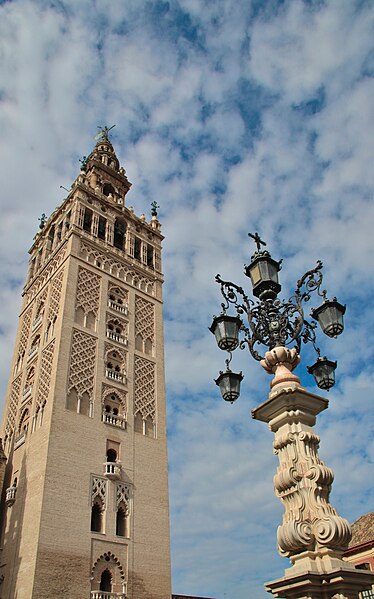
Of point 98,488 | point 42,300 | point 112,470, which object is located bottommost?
point 98,488

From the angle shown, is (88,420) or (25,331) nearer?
(88,420)

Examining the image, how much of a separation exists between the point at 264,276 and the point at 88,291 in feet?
54.7

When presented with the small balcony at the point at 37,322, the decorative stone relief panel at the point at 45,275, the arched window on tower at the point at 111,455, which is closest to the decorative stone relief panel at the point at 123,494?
the arched window on tower at the point at 111,455

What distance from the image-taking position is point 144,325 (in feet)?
80.1

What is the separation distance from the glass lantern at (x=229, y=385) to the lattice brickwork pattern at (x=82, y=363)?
527 inches

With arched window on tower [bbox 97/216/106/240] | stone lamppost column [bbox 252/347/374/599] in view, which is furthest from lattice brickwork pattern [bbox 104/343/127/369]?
stone lamppost column [bbox 252/347/374/599]

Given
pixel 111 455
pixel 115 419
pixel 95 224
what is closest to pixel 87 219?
pixel 95 224

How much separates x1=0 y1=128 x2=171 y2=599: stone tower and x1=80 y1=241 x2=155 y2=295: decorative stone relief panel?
7cm

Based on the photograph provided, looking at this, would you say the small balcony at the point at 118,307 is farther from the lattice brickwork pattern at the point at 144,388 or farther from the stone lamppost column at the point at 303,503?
the stone lamppost column at the point at 303,503

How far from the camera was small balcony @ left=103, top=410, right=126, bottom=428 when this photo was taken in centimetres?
1944

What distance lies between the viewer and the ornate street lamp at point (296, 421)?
454cm

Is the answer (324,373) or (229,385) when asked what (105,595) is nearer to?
(229,385)

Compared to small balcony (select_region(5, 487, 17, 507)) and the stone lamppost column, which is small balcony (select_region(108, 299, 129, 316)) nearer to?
small balcony (select_region(5, 487, 17, 507))

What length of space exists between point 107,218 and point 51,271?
4409 millimetres
